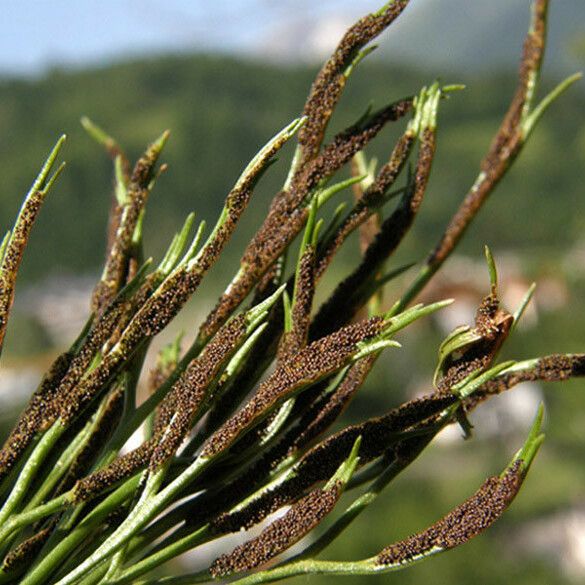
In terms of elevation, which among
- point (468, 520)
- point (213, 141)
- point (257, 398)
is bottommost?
point (468, 520)

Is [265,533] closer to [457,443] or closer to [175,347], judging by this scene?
[175,347]

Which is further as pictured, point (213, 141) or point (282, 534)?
point (213, 141)

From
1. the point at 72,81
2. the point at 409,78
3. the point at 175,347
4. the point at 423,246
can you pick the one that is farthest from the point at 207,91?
the point at 175,347

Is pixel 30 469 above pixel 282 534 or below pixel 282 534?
above

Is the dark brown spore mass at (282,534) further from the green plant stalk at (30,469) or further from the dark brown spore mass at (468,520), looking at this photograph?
the green plant stalk at (30,469)

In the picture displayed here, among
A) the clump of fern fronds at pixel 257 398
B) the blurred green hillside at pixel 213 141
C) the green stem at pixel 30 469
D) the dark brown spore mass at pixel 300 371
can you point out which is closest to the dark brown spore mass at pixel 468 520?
the clump of fern fronds at pixel 257 398

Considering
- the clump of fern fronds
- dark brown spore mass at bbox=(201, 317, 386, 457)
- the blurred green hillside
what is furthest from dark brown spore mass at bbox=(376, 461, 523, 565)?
the blurred green hillside

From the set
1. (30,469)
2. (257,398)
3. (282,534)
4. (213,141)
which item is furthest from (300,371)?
(213,141)

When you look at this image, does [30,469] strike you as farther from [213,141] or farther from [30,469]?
[213,141]

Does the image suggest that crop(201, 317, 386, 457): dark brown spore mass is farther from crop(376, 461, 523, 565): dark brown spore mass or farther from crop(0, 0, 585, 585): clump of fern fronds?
crop(376, 461, 523, 565): dark brown spore mass
